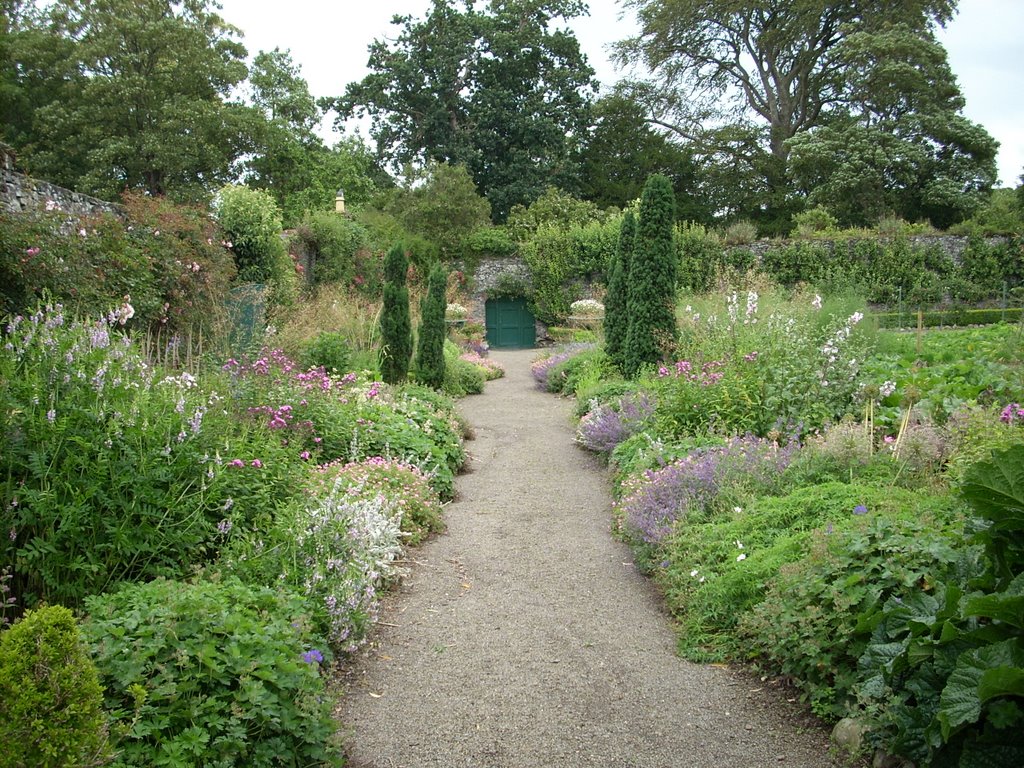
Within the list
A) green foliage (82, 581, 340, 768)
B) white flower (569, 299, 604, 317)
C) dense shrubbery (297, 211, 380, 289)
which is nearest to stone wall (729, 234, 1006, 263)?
white flower (569, 299, 604, 317)

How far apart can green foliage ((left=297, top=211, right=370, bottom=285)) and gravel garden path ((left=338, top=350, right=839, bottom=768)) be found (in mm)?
12963

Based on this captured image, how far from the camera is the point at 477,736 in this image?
3027 mm

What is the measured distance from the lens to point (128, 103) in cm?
2295

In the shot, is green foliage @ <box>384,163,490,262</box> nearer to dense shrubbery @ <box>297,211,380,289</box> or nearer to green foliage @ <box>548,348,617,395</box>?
dense shrubbery @ <box>297,211,380,289</box>

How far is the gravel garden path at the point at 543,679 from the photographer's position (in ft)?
9.57

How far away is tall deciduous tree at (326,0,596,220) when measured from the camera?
30.2 meters

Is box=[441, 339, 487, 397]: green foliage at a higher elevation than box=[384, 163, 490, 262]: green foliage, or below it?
below

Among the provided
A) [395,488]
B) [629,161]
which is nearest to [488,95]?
[629,161]

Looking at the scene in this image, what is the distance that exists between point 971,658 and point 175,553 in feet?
11.0

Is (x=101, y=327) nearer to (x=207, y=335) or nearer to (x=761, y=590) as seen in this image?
(x=761, y=590)

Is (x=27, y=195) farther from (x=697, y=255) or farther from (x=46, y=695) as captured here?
(x=697, y=255)

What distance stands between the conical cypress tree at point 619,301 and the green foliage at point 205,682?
1018cm

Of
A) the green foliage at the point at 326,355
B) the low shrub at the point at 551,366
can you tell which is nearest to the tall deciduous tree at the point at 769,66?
the low shrub at the point at 551,366

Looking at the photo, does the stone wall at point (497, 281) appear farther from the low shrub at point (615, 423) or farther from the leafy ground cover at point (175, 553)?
the leafy ground cover at point (175, 553)
